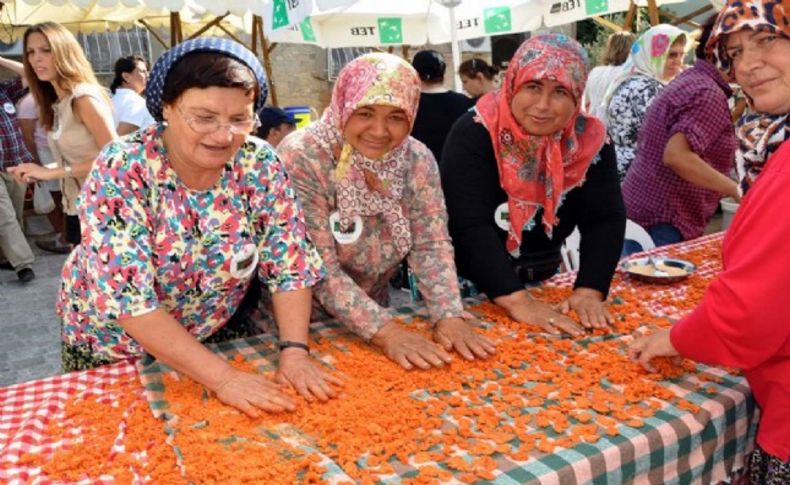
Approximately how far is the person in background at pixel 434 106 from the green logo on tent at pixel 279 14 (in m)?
1.11

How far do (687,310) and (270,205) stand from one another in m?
1.46

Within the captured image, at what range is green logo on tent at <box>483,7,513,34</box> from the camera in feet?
25.3

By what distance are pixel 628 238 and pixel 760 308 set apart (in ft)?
6.90

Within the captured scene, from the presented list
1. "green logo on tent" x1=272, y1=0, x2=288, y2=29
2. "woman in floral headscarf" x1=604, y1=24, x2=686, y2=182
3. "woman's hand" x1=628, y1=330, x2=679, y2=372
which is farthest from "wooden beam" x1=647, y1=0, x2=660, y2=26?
"woman's hand" x1=628, y1=330, x2=679, y2=372

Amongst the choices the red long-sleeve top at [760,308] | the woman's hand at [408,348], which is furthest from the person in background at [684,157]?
the woman's hand at [408,348]

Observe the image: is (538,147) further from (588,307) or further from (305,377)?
(305,377)

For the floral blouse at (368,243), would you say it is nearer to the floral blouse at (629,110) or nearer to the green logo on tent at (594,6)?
the floral blouse at (629,110)

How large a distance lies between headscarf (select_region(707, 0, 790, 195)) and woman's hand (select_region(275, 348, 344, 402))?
4.08ft

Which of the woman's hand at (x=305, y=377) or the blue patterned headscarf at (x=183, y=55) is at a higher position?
the blue patterned headscarf at (x=183, y=55)

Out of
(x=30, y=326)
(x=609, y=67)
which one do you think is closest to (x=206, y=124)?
(x=30, y=326)

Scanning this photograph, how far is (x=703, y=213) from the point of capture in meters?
3.39

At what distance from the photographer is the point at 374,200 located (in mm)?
2135

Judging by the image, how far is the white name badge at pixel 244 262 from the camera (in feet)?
6.06

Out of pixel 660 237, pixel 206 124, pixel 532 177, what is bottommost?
pixel 660 237
